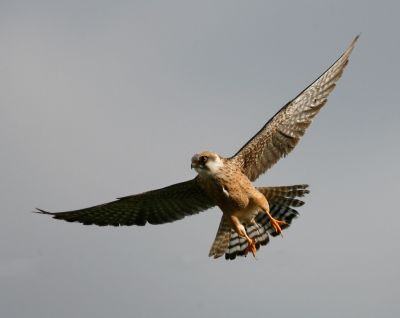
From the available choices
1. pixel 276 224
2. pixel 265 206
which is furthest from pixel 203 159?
pixel 276 224

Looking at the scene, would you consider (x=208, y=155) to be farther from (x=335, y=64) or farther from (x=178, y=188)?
(x=335, y=64)

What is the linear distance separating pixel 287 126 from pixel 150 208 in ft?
9.79

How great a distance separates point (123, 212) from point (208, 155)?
110 inches

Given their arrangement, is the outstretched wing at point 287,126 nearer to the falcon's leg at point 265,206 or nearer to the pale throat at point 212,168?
the falcon's leg at point 265,206

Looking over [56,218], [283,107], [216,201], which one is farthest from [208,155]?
[56,218]

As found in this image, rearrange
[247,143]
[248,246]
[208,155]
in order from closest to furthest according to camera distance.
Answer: [208,155]
[247,143]
[248,246]

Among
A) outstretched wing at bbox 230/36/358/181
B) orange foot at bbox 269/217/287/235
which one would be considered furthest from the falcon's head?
orange foot at bbox 269/217/287/235

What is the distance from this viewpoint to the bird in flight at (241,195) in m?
13.6

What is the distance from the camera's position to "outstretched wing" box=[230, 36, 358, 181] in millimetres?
14375

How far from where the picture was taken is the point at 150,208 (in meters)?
15.4

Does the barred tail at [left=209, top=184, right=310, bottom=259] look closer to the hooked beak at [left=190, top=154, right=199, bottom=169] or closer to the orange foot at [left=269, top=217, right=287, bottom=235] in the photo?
the orange foot at [left=269, top=217, right=287, bottom=235]

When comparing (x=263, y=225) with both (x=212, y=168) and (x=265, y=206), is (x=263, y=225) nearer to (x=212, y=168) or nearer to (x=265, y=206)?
(x=265, y=206)

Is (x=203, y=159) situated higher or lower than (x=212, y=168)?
higher

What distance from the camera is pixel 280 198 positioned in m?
14.9
